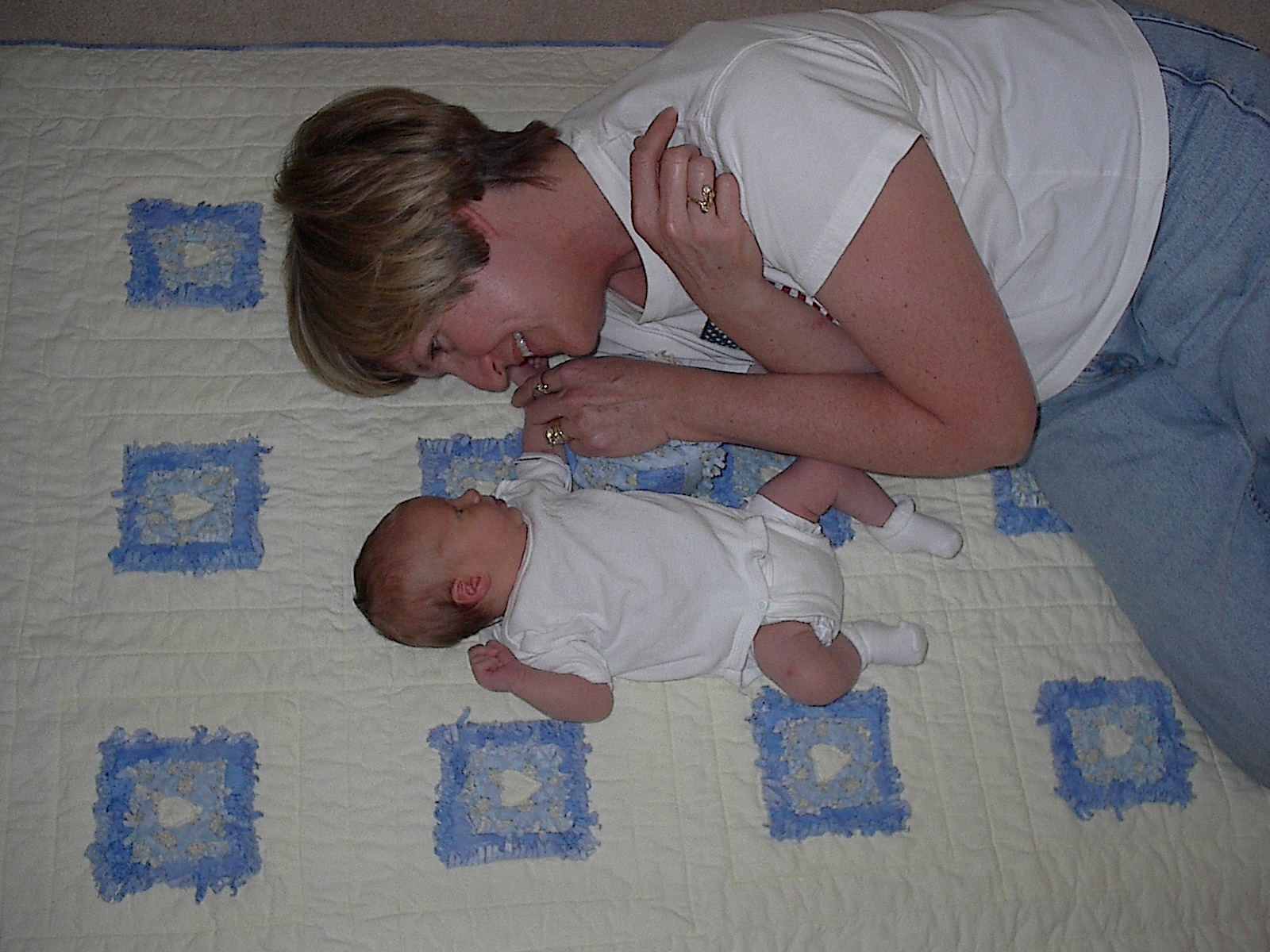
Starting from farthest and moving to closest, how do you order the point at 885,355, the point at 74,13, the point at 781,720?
the point at 74,13, the point at 781,720, the point at 885,355

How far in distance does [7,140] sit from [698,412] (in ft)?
3.04

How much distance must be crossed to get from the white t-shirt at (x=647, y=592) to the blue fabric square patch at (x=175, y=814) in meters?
0.31

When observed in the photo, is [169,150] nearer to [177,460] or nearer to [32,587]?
[177,460]

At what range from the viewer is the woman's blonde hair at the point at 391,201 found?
995 millimetres

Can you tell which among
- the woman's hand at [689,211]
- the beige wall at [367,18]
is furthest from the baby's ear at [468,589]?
the beige wall at [367,18]

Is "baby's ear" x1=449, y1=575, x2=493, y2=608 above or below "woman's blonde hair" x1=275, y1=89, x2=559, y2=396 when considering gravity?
below

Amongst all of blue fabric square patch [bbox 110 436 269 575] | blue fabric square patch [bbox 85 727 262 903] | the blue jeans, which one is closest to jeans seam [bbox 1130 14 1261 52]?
the blue jeans

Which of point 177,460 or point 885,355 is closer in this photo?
point 885,355

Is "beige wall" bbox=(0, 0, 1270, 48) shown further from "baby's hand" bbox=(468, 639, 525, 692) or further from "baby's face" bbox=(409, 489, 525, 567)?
"baby's hand" bbox=(468, 639, 525, 692)

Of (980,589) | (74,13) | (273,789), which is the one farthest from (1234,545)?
(74,13)

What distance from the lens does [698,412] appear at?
3.95 ft

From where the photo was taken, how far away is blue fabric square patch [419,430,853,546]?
1.27 meters

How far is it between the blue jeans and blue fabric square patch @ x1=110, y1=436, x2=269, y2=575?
91cm

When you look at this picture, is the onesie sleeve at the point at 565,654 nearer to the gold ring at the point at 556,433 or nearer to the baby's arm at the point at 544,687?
the baby's arm at the point at 544,687
